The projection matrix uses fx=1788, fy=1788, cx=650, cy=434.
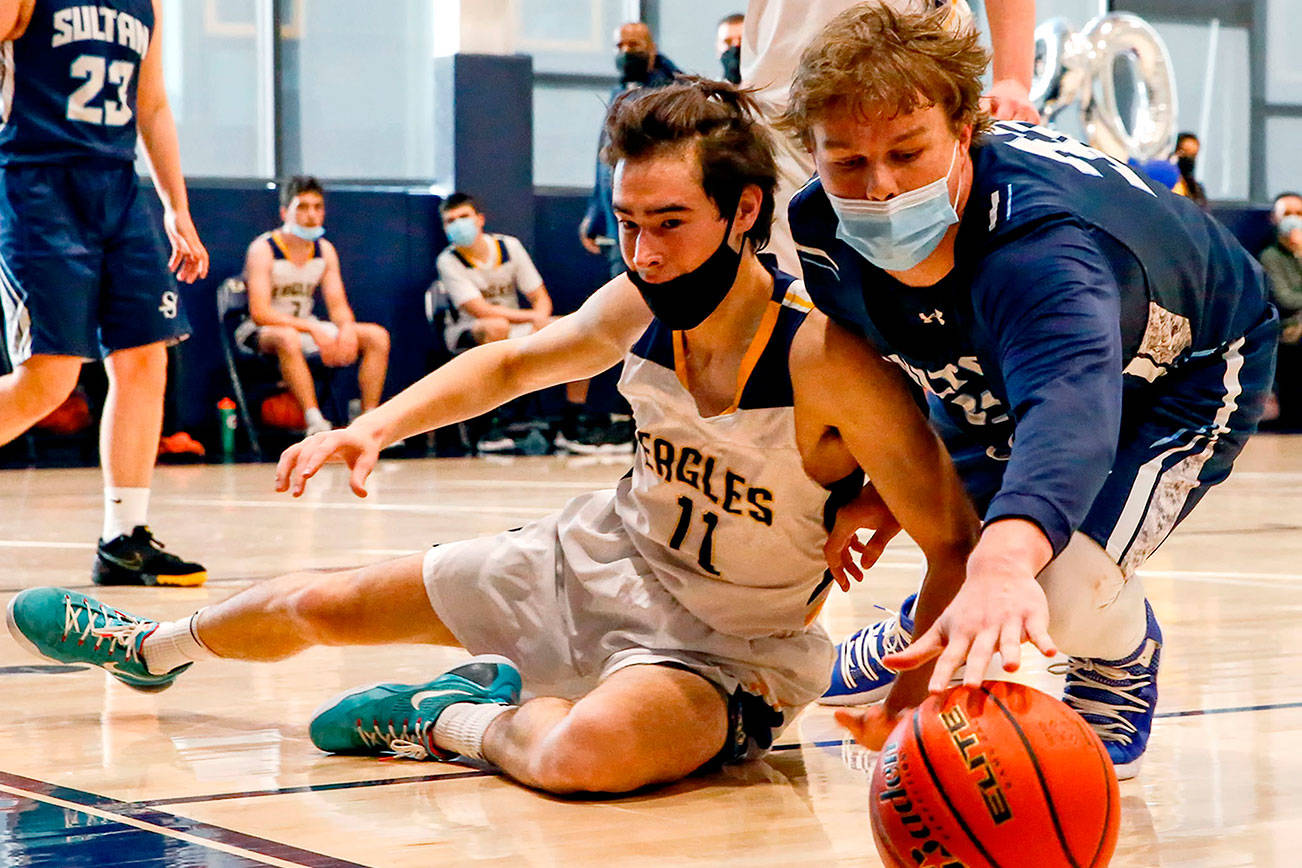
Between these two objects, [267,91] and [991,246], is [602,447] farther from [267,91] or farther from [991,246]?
[991,246]

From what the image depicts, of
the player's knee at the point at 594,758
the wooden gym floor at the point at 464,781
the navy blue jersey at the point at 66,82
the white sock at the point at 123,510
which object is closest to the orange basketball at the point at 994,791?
the wooden gym floor at the point at 464,781

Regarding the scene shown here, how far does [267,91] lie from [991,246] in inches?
377

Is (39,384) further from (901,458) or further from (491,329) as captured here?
(491,329)

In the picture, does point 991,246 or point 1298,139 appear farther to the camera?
point 1298,139

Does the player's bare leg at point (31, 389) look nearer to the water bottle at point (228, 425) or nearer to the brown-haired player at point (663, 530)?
the brown-haired player at point (663, 530)

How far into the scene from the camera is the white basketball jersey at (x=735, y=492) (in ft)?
8.20

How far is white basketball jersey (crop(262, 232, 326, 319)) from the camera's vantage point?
9883 mm

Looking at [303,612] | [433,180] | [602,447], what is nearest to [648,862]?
[303,612]

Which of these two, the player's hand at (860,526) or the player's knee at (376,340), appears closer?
the player's hand at (860,526)

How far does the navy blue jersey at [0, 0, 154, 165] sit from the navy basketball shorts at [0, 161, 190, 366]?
0.20 ft

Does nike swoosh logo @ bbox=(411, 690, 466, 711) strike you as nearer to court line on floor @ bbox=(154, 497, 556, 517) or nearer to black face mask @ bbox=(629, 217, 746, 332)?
black face mask @ bbox=(629, 217, 746, 332)

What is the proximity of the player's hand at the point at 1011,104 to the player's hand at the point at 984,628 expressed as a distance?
104 centimetres

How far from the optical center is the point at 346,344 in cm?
1006

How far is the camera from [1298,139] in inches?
569
